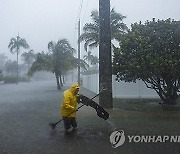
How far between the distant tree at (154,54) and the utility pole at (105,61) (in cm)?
125

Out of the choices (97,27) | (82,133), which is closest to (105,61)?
(82,133)

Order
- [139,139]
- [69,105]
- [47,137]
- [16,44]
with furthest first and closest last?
[16,44], [69,105], [47,137], [139,139]

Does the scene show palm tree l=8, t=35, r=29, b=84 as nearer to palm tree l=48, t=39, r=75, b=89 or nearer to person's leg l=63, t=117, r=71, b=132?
palm tree l=48, t=39, r=75, b=89

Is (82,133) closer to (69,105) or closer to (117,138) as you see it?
(69,105)

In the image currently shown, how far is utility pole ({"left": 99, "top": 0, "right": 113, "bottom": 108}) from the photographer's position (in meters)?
14.4

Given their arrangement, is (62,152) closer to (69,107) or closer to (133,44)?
(69,107)

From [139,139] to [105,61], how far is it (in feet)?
22.9

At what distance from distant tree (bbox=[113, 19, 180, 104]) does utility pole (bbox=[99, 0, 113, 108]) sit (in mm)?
1249

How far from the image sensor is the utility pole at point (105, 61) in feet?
47.2

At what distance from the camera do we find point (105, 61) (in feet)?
47.6

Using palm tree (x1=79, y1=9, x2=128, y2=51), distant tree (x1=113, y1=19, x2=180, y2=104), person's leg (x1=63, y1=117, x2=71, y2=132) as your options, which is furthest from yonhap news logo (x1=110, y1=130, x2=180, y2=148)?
palm tree (x1=79, y1=9, x2=128, y2=51)

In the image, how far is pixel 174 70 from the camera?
46.7 feet

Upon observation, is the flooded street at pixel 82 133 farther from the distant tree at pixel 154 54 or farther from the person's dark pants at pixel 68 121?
the distant tree at pixel 154 54

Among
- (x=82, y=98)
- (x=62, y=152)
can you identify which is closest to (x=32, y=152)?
(x=62, y=152)
